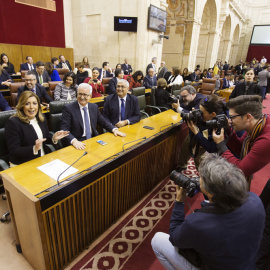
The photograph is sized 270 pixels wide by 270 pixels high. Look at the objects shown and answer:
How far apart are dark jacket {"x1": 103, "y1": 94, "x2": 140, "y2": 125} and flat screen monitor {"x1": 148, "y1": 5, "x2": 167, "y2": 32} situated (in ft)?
17.6

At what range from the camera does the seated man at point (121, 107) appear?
3.05 metres

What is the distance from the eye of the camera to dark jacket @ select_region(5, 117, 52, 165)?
1912mm

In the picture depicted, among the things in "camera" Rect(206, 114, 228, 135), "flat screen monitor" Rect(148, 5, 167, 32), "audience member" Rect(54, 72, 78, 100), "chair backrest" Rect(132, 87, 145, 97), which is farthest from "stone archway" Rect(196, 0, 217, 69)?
"camera" Rect(206, 114, 228, 135)

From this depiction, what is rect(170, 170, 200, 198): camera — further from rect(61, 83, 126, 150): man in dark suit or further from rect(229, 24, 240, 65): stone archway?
rect(229, 24, 240, 65): stone archway

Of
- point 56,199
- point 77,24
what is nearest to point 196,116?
point 56,199

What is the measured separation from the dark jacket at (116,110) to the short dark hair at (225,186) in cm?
205

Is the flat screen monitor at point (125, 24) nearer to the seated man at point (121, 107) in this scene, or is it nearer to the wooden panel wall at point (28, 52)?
the wooden panel wall at point (28, 52)

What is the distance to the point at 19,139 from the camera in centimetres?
195

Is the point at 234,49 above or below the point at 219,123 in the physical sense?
above

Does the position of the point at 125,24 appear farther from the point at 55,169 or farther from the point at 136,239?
the point at 136,239

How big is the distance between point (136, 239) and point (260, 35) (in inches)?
941

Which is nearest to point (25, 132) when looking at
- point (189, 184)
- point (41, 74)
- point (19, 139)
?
point (19, 139)

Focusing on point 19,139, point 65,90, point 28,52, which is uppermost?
point 28,52

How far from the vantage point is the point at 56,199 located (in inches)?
54.5
